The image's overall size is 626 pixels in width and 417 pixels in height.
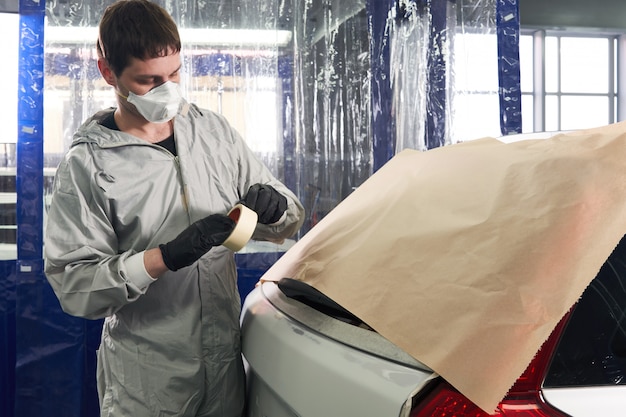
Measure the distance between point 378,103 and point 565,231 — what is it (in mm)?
2988

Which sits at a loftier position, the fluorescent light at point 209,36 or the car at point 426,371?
the fluorescent light at point 209,36

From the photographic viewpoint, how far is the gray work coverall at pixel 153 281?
1.82 meters

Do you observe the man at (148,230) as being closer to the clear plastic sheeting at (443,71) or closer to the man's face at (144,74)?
the man's face at (144,74)

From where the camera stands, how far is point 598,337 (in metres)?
1.23

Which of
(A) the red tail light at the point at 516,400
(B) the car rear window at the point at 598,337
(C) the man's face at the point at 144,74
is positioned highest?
(C) the man's face at the point at 144,74

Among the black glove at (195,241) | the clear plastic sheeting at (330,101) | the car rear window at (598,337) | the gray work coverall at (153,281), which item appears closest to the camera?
the car rear window at (598,337)

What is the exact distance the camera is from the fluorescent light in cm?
376

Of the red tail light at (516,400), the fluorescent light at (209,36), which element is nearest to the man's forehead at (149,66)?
the red tail light at (516,400)

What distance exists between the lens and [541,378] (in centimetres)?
114

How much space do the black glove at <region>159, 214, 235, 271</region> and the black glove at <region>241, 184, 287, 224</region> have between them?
18cm

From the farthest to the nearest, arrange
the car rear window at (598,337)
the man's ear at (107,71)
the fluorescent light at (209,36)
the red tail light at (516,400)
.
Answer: the fluorescent light at (209,36), the man's ear at (107,71), the car rear window at (598,337), the red tail light at (516,400)

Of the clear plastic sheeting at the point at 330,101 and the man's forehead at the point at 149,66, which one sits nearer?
the man's forehead at the point at 149,66

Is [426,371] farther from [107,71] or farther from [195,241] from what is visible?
[107,71]

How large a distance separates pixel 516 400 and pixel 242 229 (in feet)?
2.72
